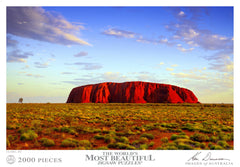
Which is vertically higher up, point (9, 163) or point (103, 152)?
point (103, 152)

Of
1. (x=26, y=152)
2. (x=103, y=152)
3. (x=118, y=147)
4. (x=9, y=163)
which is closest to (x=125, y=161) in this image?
(x=103, y=152)

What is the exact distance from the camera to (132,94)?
308 ft

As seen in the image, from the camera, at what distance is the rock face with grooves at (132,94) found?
302 ft

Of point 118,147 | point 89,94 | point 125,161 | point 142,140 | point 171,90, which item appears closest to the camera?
point 125,161

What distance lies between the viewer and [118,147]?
28.2ft

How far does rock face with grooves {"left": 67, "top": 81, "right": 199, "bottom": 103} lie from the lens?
91.9 m

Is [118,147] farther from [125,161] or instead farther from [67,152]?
[67,152]

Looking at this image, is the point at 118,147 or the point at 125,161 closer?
the point at 125,161

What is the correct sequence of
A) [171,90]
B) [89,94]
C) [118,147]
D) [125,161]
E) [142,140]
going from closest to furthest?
[125,161], [118,147], [142,140], [171,90], [89,94]
